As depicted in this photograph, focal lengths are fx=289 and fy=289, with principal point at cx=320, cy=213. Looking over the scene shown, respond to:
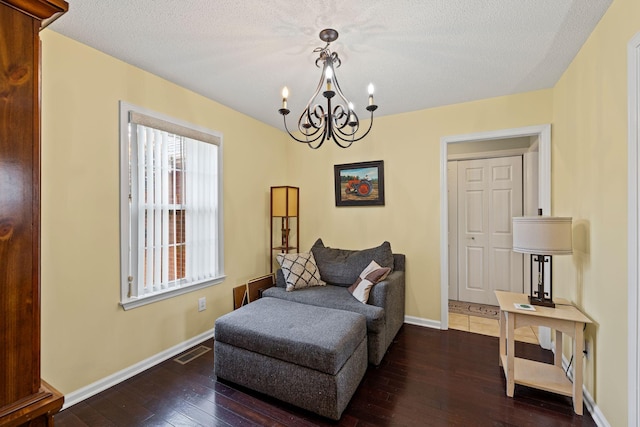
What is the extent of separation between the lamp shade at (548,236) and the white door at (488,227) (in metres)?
2.06

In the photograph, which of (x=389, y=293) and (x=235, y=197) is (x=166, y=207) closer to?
(x=235, y=197)

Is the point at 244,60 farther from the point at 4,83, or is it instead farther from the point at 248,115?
the point at 4,83

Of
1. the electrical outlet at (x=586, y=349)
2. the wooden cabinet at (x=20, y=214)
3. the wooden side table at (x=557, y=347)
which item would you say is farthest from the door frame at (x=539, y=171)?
the wooden cabinet at (x=20, y=214)


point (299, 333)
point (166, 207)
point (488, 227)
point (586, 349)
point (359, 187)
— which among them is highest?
point (359, 187)

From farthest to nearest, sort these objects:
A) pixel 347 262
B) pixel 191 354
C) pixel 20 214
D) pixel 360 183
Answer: pixel 360 183 → pixel 347 262 → pixel 191 354 → pixel 20 214

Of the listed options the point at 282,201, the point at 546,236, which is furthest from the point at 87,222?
the point at 546,236

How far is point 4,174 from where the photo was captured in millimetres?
736

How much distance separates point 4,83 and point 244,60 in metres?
1.73

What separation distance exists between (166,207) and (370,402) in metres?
2.27

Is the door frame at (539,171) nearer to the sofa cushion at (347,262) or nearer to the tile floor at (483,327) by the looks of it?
the tile floor at (483,327)

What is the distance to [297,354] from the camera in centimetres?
188

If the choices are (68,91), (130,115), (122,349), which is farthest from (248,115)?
(122,349)

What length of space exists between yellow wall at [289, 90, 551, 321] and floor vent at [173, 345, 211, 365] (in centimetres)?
193

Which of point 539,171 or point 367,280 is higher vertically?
point 539,171
